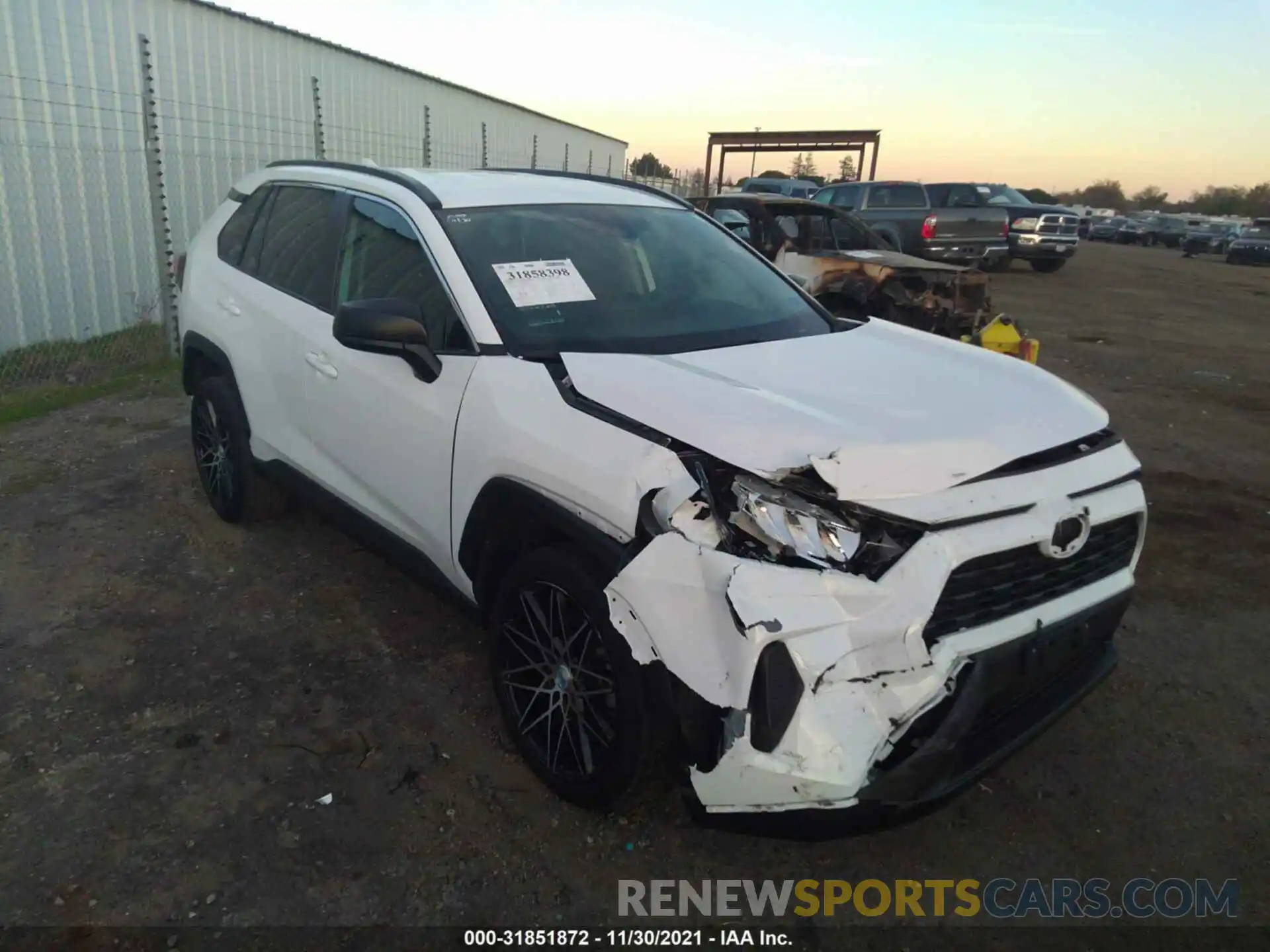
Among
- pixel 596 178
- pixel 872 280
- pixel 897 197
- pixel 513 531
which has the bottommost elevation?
pixel 513 531

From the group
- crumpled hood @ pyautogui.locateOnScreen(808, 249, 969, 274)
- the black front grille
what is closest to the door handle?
the black front grille

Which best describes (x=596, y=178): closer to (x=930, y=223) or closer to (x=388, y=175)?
(x=388, y=175)

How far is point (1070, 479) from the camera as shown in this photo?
2.35 m

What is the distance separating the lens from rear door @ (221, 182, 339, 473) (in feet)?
11.9

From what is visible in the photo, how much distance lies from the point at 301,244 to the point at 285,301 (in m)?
0.28

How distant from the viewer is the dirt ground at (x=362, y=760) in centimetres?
238

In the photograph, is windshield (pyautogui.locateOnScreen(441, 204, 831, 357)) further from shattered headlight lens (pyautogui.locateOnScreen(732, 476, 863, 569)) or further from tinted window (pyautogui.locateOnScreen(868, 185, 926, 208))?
tinted window (pyautogui.locateOnScreen(868, 185, 926, 208))

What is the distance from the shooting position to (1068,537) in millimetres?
2279

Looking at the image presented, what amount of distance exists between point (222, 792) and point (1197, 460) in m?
6.41

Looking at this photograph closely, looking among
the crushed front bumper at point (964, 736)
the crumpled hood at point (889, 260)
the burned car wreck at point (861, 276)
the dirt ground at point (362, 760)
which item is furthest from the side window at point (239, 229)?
the crumpled hood at point (889, 260)

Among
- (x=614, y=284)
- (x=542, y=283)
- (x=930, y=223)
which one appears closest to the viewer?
(x=542, y=283)

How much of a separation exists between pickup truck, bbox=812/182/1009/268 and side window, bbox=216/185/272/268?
1142 centimetres

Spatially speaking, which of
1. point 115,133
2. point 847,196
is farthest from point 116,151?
point 847,196

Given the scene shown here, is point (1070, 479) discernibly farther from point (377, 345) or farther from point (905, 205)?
point (905, 205)
